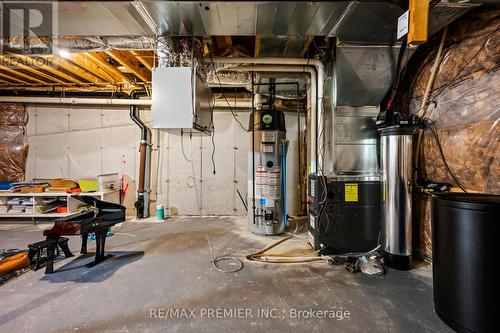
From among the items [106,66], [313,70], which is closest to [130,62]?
[106,66]

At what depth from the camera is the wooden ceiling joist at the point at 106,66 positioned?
3066 millimetres

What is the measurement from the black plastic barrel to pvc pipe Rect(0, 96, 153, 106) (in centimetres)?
458

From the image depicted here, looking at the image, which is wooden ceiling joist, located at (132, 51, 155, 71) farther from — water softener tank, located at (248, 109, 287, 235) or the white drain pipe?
water softener tank, located at (248, 109, 287, 235)

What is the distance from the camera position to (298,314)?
1555 millimetres

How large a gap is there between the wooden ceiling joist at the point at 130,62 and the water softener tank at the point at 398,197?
3.68 m

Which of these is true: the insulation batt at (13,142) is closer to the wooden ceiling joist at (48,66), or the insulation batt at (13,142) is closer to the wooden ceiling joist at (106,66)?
the wooden ceiling joist at (48,66)

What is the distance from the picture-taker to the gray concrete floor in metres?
1.45

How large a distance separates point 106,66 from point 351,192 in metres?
4.14

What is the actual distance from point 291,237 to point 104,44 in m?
3.47

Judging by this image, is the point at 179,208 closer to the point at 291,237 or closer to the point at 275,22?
the point at 291,237

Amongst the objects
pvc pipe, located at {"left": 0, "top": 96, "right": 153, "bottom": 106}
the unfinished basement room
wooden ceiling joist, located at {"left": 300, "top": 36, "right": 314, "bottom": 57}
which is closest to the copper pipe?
the unfinished basement room

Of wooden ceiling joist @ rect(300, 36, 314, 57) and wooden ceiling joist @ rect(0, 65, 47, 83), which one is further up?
wooden ceiling joist @ rect(0, 65, 47, 83)

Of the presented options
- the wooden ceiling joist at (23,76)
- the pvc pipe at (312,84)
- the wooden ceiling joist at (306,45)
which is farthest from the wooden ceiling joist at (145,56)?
the wooden ceiling joist at (23,76)

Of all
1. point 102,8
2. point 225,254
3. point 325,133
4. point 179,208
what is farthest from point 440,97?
point 179,208
